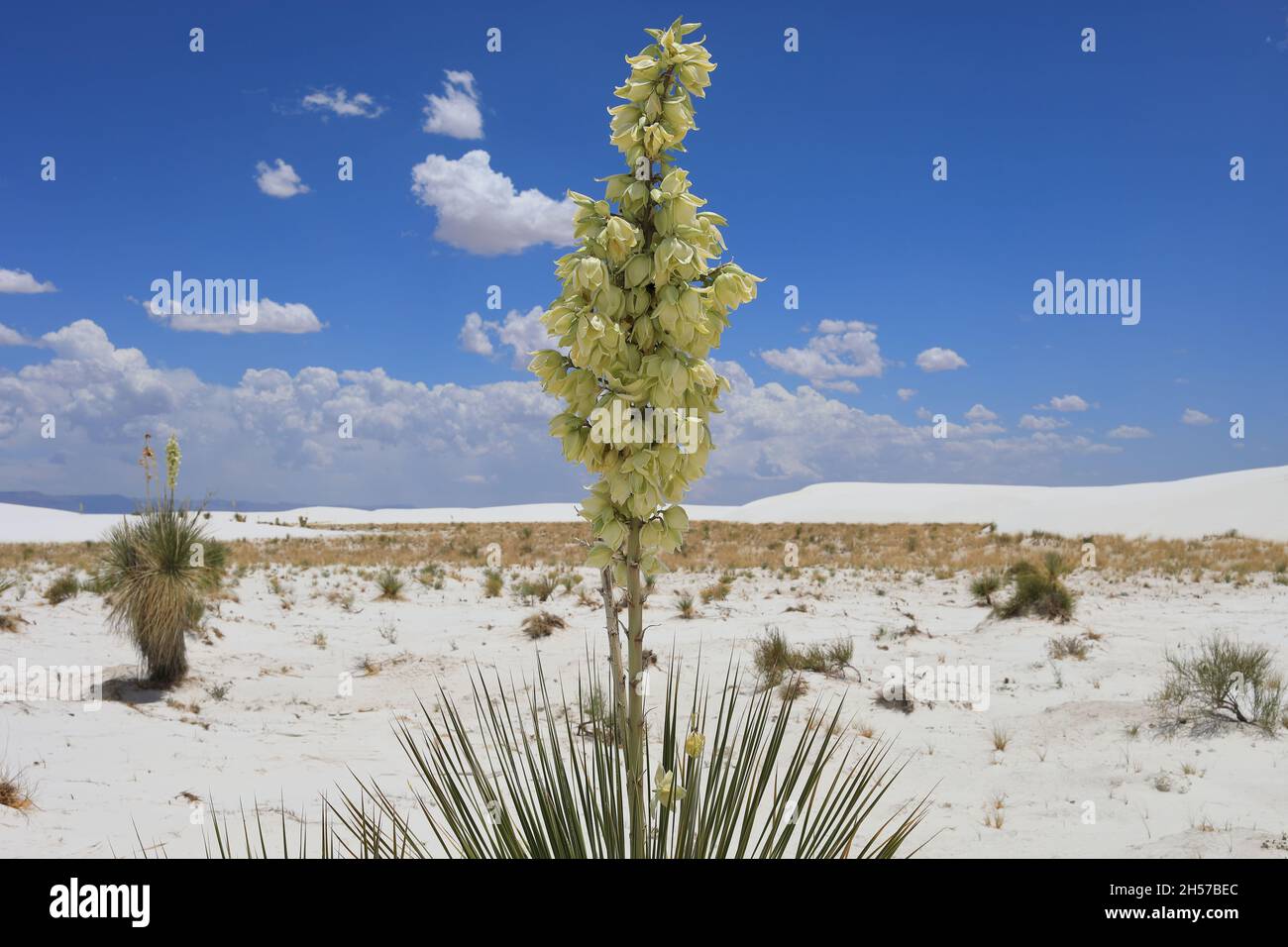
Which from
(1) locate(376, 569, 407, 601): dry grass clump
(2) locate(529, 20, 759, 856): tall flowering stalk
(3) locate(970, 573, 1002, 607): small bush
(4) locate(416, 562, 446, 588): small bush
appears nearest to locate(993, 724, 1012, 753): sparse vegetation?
(2) locate(529, 20, 759, 856): tall flowering stalk

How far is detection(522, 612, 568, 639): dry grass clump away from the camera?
31.2ft

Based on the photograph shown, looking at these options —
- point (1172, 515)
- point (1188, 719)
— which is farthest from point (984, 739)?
point (1172, 515)

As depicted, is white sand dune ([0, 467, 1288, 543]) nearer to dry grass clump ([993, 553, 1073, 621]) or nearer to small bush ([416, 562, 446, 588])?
small bush ([416, 562, 446, 588])

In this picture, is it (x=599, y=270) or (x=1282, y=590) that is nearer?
(x=599, y=270)

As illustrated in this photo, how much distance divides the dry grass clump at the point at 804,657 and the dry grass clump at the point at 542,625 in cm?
260

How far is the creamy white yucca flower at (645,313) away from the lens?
5.08 ft

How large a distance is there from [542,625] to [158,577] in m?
4.04

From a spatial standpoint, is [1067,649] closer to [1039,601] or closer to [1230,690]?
[1039,601]

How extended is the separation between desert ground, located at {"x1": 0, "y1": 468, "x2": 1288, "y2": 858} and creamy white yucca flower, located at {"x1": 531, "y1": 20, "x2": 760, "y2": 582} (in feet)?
2.15

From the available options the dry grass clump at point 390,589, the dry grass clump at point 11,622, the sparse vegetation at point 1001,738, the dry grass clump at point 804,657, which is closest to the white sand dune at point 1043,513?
the dry grass clump at point 390,589

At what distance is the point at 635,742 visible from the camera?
1.59 meters
